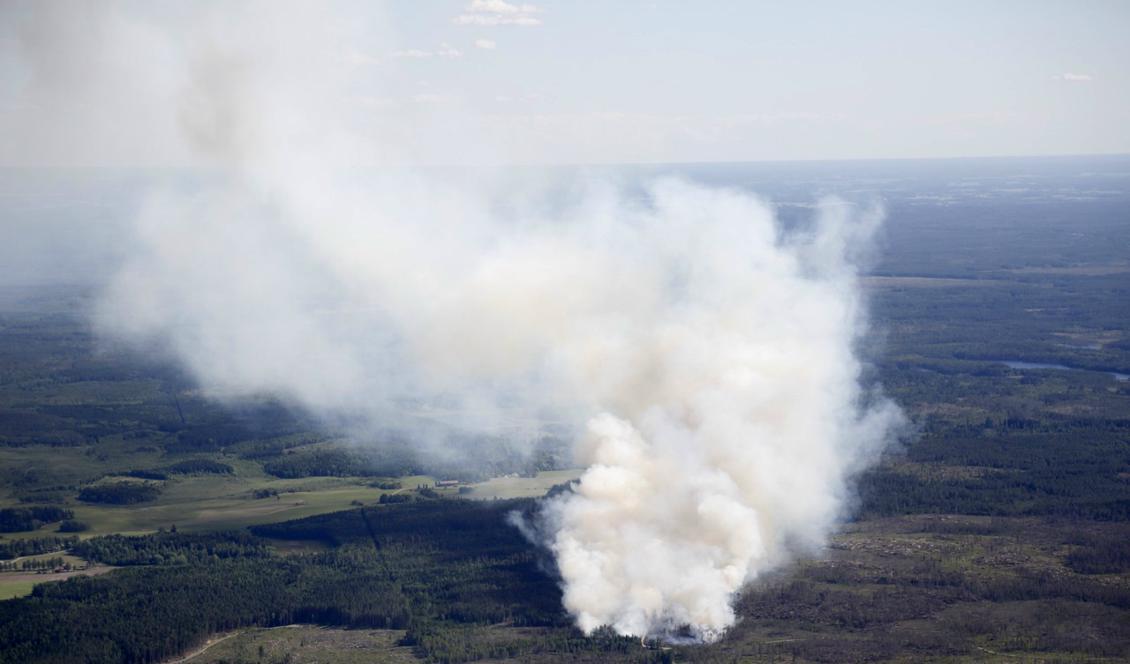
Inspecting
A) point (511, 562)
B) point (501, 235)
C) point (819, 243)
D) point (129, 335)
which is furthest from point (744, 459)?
point (129, 335)

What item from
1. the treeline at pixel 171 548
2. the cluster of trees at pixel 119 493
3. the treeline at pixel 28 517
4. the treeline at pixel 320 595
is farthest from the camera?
the cluster of trees at pixel 119 493

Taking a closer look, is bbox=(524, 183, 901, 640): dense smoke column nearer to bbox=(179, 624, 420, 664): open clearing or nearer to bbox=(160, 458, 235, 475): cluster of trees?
bbox=(179, 624, 420, 664): open clearing

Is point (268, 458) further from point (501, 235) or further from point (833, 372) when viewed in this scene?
point (833, 372)

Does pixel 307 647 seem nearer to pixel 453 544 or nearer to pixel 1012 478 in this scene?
pixel 453 544

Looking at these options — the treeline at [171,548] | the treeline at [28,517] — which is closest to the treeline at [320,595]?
the treeline at [171,548]

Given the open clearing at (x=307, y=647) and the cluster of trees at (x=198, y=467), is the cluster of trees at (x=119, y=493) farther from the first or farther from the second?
the open clearing at (x=307, y=647)

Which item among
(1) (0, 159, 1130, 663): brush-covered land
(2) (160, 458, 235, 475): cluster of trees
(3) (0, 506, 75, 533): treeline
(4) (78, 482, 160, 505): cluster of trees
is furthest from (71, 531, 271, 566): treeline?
(2) (160, 458, 235, 475): cluster of trees
